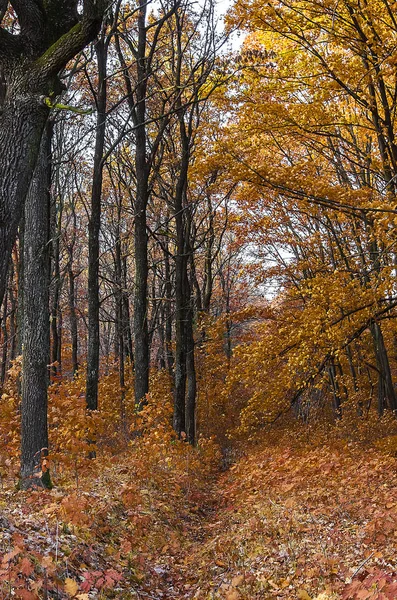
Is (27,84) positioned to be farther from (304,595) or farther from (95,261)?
(95,261)

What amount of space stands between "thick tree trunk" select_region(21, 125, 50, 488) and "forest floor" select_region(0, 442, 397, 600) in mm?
636

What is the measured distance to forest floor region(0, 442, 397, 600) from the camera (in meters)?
4.29

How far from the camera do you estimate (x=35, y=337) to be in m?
7.35

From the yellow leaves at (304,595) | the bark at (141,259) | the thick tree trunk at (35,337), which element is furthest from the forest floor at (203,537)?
the bark at (141,259)

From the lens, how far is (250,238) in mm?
18828

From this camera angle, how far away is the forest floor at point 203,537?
4.29 meters

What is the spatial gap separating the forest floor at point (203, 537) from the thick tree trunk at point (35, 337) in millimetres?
636

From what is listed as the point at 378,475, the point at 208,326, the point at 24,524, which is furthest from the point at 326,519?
the point at 208,326

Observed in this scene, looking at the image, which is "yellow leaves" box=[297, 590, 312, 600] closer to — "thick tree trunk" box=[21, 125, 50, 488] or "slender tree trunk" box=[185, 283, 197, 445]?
"thick tree trunk" box=[21, 125, 50, 488]

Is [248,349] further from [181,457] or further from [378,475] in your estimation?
[378,475]

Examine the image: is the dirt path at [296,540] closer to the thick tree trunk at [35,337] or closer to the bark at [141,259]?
the thick tree trunk at [35,337]

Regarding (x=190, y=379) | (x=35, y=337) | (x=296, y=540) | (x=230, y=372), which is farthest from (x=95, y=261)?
(x=296, y=540)

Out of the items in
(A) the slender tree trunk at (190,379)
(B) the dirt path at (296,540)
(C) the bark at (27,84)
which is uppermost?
(C) the bark at (27,84)

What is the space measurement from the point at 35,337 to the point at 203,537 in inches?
150
